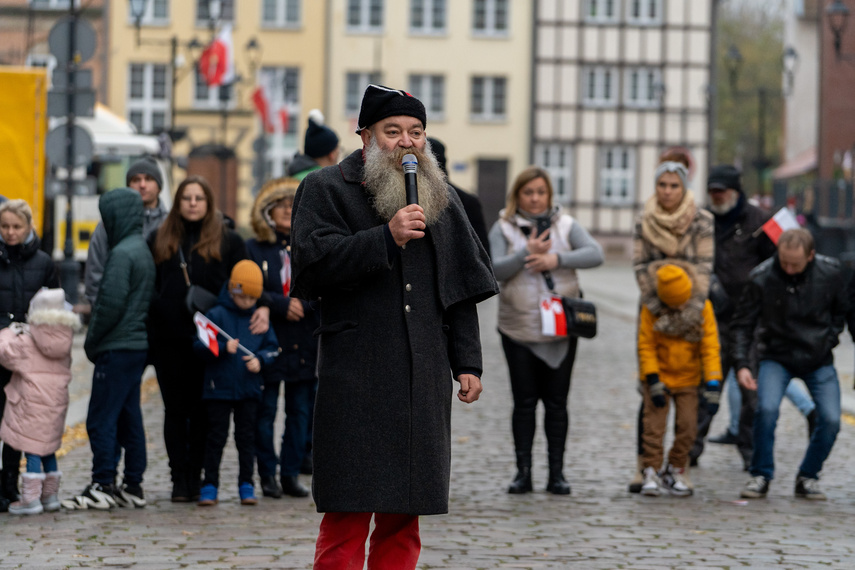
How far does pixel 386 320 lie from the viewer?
4844mm

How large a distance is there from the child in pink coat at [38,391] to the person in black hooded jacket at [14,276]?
0.32ft

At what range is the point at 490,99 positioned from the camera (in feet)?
180

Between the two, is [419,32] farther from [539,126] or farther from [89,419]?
[89,419]

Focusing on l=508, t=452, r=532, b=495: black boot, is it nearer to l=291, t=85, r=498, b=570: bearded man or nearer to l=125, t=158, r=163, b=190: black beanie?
l=125, t=158, r=163, b=190: black beanie

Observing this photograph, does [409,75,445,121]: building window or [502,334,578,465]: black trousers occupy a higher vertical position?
[409,75,445,121]: building window

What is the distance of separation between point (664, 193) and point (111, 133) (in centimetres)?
1971

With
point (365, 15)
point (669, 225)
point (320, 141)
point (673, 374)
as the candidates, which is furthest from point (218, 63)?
point (673, 374)

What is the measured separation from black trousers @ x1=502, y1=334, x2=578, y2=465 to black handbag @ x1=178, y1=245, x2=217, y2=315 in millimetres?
1764

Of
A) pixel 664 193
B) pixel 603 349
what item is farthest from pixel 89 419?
pixel 603 349

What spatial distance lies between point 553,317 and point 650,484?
1110mm

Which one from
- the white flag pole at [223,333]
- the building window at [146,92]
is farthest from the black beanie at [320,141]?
the building window at [146,92]

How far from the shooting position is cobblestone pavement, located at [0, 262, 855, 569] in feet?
21.9

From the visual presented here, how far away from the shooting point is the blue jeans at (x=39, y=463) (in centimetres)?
779

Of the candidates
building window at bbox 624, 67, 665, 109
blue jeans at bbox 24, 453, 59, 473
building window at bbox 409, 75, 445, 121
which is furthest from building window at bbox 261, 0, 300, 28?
blue jeans at bbox 24, 453, 59, 473
